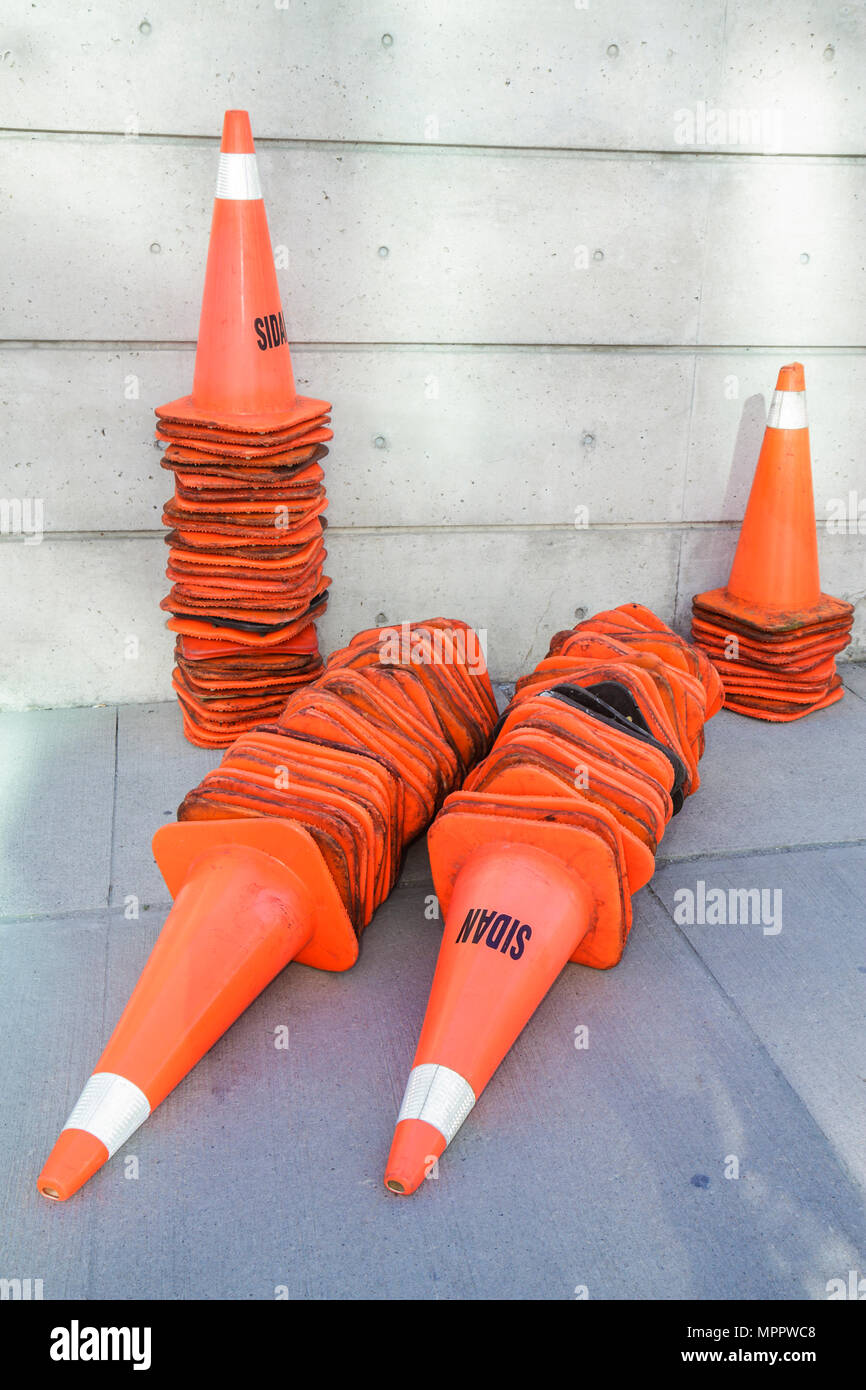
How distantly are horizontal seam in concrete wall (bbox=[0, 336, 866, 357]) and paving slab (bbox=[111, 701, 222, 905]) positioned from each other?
1.53 meters

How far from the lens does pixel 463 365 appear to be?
493 centimetres

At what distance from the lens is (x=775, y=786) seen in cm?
452

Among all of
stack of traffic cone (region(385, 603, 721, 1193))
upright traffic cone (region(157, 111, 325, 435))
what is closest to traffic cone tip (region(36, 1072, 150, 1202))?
stack of traffic cone (region(385, 603, 721, 1193))

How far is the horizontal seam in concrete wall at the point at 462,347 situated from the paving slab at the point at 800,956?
2.28 metres

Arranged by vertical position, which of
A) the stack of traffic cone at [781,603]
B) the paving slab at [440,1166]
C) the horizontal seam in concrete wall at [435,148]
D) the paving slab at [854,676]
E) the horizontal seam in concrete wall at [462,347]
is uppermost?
the horizontal seam in concrete wall at [435,148]

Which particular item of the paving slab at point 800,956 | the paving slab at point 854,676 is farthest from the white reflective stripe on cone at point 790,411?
the paving slab at point 800,956

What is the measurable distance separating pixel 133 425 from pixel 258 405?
712 millimetres

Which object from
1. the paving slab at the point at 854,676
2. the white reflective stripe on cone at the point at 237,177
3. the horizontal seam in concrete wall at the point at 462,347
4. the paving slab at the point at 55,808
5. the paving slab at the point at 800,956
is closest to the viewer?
the paving slab at the point at 800,956

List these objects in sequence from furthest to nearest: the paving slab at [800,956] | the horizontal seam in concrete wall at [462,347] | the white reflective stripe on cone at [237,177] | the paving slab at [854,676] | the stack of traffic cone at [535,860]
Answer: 1. the paving slab at [854,676]
2. the horizontal seam in concrete wall at [462,347]
3. the white reflective stripe on cone at [237,177]
4. the paving slab at [800,956]
5. the stack of traffic cone at [535,860]

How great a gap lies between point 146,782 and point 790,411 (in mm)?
3095

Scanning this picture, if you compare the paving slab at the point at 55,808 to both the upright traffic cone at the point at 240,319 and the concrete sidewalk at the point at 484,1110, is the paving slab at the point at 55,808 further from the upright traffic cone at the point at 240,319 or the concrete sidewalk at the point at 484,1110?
the upright traffic cone at the point at 240,319

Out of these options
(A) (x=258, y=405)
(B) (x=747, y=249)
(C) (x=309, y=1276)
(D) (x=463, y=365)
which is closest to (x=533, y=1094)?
(C) (x=309, y=1276)

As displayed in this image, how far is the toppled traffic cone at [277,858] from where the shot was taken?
2895mm

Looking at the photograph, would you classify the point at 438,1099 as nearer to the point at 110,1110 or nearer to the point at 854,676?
the point at 110,1110
